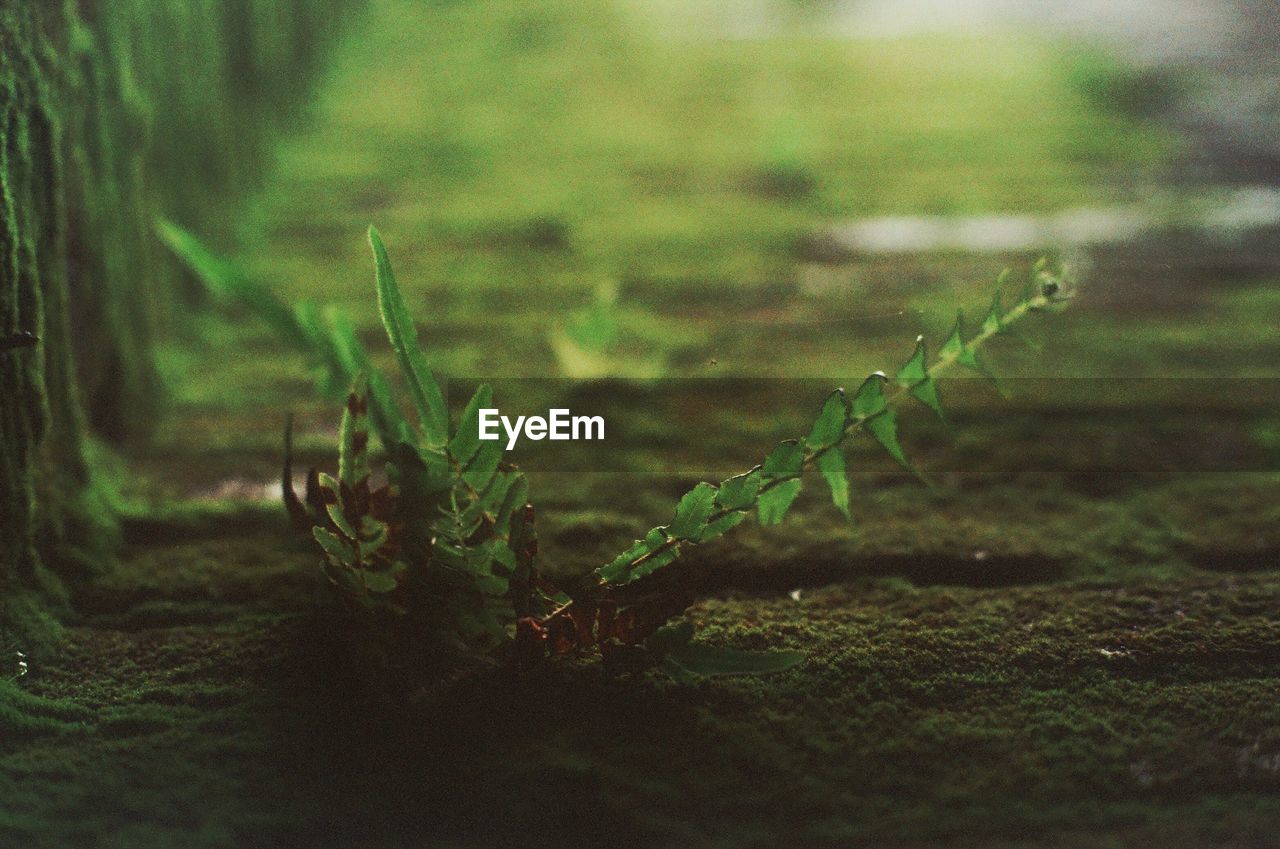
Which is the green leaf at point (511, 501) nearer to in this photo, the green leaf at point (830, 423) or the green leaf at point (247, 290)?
the green leaf at point (830, 423)

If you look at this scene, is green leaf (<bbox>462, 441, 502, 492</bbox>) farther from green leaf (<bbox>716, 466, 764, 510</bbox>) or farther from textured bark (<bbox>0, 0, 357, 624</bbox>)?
textured bark (<bbox>0, 0, 357, 624</bbox>)

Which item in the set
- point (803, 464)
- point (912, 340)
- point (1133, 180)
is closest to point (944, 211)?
point (1133, 180)

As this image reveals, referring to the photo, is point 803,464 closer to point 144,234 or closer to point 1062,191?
point 144,234

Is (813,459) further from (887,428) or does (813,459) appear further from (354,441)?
(354,441)

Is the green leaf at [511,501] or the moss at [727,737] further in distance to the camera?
the green leaf at [511,501]

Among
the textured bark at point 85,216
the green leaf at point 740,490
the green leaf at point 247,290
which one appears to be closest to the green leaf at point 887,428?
the green leaf at point 740,490

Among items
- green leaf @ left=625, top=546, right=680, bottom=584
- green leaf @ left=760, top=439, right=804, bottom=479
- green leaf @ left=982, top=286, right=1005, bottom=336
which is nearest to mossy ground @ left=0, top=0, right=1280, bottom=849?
green leaf @ left=625, top=546, right=680, bottom=584

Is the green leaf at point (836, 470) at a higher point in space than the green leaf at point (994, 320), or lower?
lower

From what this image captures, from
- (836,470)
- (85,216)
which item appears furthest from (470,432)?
(85,216)
